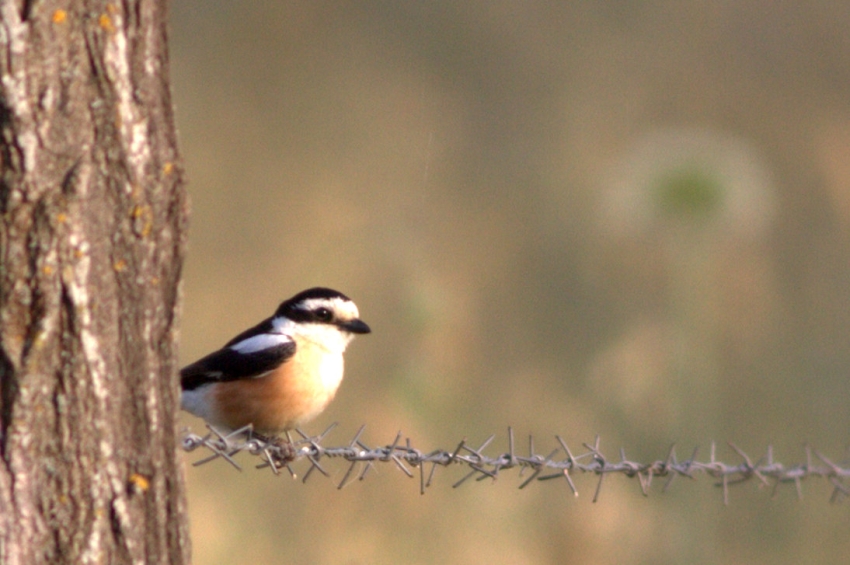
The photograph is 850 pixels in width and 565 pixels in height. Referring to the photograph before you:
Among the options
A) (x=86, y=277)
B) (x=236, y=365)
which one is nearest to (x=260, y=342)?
(x=236, y=365)

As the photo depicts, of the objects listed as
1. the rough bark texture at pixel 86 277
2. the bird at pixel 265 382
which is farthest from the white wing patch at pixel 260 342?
the rough bark texture at pixel 86 277

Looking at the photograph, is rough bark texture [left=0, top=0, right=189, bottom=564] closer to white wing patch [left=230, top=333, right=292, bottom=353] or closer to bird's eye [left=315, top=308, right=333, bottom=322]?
white wing patch [left=230, top=333, right=292, bottom=353]

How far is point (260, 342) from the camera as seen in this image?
14.9ft

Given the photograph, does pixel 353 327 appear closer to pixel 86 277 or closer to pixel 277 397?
pixel 277 397

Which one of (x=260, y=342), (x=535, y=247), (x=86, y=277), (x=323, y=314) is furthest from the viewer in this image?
(x=535, y=247)

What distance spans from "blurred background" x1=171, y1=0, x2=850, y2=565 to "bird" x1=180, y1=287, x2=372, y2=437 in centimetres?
154

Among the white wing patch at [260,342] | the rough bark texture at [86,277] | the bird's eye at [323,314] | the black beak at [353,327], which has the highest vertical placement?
the rough bark texture at [86,277]

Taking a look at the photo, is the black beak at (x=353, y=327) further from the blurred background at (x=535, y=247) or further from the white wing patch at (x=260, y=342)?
the blurred background at (x=535, y=247)

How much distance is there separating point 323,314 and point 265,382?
1.47 feet

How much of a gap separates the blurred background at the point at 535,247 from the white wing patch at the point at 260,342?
163 centimetres

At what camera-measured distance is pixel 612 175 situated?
8.50 metres

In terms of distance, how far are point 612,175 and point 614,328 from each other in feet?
3.91

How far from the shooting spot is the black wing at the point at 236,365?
443 centimetres

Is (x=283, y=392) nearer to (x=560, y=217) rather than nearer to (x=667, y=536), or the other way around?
(x=667, y=536)
